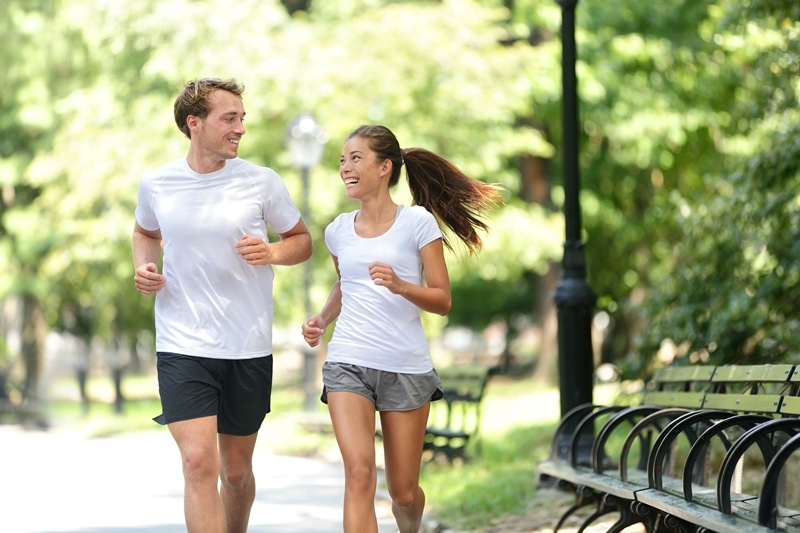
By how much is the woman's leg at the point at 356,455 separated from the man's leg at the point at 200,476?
20.0 inches

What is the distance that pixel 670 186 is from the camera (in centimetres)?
2745

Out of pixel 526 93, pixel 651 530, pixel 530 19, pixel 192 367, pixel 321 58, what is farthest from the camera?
pixel 530 19

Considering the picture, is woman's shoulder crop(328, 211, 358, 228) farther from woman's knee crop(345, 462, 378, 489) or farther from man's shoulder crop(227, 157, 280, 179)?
woman's knee crop(345, 462, 378, 489)

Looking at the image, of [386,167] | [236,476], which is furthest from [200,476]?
[386,167]

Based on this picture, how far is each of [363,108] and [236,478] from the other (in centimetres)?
1428

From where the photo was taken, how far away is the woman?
19.6 feet

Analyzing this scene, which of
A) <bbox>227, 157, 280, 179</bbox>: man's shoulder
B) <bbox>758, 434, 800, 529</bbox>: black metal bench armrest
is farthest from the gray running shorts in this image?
<bbox>758, 434, 800, 529</bbox>: black metal bench armrest

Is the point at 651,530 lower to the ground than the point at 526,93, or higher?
lower

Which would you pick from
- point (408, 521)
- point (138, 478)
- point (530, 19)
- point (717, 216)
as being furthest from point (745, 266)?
point (530, 19)

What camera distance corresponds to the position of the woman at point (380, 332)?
5.97 m

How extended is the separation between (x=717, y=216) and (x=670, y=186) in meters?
15.7

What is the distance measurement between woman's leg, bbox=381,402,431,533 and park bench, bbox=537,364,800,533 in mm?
994

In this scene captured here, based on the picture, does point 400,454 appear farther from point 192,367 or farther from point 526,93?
point 526,93

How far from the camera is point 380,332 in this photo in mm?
6148
